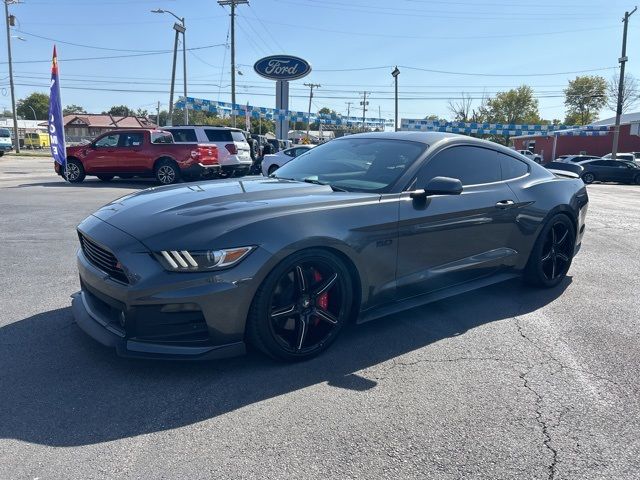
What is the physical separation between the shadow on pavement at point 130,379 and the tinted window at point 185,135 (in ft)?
42.3

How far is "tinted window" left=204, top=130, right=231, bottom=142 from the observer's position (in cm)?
1659

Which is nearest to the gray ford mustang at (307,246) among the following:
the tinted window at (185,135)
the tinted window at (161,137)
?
the tinted window at (161,137)

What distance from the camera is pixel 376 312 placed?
3.59 m

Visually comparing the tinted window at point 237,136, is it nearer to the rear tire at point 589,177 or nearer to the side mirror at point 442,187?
the side mirror at point 442,187

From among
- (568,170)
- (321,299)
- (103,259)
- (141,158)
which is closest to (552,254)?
(568,170)

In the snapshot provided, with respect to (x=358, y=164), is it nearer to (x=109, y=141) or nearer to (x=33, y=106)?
(x=109, y=141)

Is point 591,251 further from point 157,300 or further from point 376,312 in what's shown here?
point 157,300

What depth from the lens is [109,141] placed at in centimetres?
1545

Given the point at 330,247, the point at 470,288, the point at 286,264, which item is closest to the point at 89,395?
the point at 286,264

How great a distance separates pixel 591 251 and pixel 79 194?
435 inches

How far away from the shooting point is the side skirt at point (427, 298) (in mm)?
3564

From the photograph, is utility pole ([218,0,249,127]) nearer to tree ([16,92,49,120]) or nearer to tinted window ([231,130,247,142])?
tinted window ([231,130,247,142])

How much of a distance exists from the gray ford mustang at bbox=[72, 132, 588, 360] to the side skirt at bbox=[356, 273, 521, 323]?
11 millimetres

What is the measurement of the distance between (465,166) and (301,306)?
207 cm
